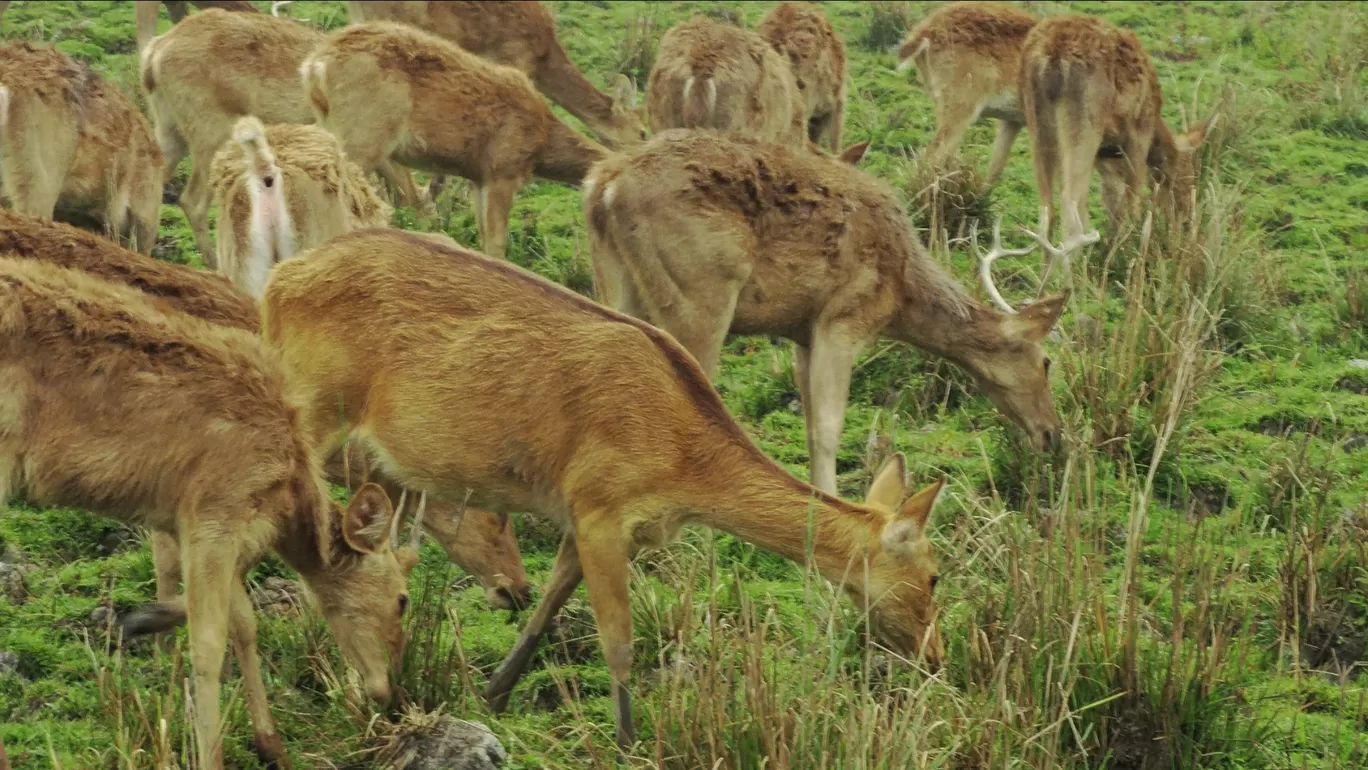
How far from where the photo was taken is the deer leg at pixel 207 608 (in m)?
5.11

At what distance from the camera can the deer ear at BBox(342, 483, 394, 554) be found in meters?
5.44

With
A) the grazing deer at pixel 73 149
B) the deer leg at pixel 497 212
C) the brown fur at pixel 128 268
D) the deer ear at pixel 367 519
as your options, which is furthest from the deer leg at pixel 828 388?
the grazing deer at pixel 73 149

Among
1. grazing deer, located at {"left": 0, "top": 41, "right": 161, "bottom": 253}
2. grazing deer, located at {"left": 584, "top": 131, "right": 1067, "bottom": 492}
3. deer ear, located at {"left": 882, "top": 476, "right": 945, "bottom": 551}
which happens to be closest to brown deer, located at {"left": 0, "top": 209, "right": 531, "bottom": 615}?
grazing deer, located at {"left": 584, "top": 131, "right": 1067, "bottom": 492}

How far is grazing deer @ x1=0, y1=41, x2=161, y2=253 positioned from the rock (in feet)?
15.9

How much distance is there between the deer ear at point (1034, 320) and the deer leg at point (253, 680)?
392 cm

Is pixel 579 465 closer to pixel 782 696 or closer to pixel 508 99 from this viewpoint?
pixel 782 696

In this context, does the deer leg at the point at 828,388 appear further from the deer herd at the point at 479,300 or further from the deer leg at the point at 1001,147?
the deer leg at the point at 1001,147

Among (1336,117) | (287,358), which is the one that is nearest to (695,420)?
(287,358)

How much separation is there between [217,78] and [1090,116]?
5.37 m

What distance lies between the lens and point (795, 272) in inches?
304

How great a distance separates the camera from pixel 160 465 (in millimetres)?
5090

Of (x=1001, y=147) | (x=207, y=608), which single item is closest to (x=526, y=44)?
(x=1001, y=147)

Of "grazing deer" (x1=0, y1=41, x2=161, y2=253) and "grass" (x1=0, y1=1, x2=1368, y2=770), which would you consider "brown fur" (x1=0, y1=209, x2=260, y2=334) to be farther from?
"grazing deer" (x1=0, y1=41, x2=161, y2=253)

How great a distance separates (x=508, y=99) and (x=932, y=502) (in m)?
5.90
